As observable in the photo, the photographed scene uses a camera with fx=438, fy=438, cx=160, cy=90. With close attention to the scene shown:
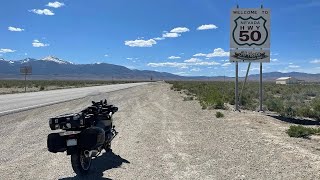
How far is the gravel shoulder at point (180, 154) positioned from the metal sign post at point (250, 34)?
5566mm

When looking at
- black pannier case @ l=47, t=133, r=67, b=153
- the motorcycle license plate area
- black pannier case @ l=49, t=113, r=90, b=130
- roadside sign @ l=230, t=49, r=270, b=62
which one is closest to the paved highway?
roadside sign @ l=230, t=49, r=270, b=62

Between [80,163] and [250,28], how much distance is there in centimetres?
1404

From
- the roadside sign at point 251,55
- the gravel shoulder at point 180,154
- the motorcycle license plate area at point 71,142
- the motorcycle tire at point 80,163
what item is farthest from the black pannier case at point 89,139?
the roadside sign at point 251,55

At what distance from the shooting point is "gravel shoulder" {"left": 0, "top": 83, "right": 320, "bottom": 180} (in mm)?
8008

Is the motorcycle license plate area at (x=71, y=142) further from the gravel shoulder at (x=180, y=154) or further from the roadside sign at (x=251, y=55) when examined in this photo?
the roadside sign at (x=251, y=55)

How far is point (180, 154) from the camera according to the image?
A: 9.76 metres

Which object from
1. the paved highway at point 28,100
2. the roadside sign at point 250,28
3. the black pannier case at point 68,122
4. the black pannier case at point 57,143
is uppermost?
the roadside sign at point 250,28

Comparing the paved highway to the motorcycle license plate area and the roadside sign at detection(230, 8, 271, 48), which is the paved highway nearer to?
the roadside sign at detection(230, 8, 271, 48)

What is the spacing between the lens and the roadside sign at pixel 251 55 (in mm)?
20062

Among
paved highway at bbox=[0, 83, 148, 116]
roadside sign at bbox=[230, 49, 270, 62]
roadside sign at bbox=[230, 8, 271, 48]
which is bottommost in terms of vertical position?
paved highway at bbox=[0, 83, 148, 116]

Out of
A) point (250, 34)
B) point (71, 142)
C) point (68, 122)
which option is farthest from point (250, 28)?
point (71, 142)

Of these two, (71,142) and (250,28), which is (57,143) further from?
(250,28)

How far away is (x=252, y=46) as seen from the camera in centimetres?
2008

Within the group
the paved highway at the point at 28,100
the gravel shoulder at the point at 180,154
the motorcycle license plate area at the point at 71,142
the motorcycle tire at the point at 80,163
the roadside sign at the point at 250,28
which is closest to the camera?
the motorcycle license plate area at the point at 71,142
